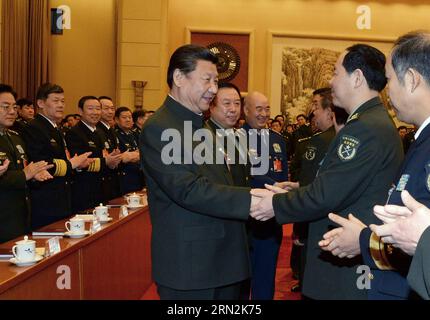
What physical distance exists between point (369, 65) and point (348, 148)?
38cm

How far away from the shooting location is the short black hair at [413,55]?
1.50 metres

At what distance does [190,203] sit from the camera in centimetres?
200

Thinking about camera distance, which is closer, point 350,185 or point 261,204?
point 350,185

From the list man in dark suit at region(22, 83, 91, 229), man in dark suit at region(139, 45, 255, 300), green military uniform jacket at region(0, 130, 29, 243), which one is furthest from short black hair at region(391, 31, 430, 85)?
man in dark suit at region(22, 83, 91, 229)

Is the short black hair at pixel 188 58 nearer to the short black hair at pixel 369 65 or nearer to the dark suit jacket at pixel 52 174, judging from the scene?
the short black hair at pixel 369 65

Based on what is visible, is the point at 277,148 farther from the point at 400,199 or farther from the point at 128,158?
the point at 400,199

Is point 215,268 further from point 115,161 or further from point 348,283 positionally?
point 115,161

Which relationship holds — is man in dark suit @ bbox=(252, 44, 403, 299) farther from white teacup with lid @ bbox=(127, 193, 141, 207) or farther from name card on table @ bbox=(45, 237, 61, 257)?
white teacup with lid @ bbox=(127, 193, 141, 207)

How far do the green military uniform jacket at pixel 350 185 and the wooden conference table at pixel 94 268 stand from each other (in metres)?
1.12

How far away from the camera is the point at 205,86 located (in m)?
2.19

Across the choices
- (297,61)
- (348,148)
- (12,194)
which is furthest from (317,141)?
(297,61)

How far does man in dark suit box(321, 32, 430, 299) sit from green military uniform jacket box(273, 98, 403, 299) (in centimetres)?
28

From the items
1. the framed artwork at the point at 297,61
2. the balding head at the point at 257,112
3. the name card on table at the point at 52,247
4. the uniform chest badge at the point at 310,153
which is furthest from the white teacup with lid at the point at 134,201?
the framed artwork at the point at 297,61

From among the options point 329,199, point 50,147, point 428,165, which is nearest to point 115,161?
point 50,147
